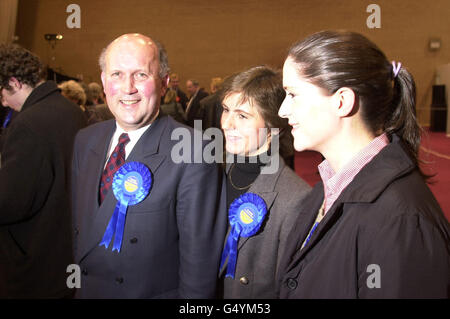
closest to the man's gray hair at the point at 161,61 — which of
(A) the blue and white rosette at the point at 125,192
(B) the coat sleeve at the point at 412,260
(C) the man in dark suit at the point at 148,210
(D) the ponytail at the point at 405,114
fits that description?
(C) the man in dark suit at the point at 148,210

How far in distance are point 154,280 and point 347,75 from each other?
0.93 m

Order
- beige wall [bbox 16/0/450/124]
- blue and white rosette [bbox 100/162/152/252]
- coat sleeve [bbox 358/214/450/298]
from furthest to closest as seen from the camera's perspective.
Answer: beige wall [bbox 16/0/450/124] → blue and white rosette [bbox 100/162/152/252] → coat sleeve [bbox 358/214/450/298]

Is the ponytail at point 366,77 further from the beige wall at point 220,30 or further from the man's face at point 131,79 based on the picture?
the beige wall at point 220,30

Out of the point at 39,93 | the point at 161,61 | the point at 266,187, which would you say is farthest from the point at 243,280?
the point at 39,93

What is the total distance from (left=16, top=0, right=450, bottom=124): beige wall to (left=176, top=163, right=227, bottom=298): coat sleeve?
7994 mm

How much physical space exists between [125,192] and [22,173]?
77cm

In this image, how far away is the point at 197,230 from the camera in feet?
4.43

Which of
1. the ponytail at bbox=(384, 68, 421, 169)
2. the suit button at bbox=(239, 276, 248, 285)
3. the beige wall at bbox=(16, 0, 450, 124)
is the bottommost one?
the suit button at bbox=(239, 276, 248, 285)

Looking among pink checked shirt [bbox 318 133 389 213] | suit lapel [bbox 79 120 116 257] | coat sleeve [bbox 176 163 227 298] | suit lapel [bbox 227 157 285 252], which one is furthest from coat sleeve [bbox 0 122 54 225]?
pink checked shirt [bbox 318 133 389 213]

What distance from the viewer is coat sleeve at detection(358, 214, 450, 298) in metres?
0.86

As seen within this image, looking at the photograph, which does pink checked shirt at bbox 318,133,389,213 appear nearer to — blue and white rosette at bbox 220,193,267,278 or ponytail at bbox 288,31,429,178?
ponytail at bbox 288,31,429,178

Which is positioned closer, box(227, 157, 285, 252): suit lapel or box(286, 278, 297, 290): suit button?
box(286, 278, 297, 290): suit button

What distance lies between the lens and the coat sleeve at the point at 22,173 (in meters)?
1.80

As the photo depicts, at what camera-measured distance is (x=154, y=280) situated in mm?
1380
